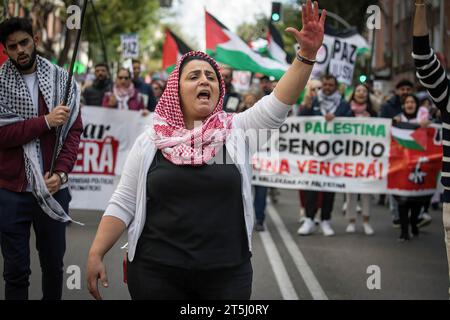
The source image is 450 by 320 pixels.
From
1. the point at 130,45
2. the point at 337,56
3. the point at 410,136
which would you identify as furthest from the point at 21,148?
the point at 130,45

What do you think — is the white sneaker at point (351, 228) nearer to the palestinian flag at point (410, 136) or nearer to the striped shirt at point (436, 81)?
the palestinian flag at point (410, 136)

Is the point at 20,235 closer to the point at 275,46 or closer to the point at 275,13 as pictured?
the point at 275,13

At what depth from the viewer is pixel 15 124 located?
4.85 metres

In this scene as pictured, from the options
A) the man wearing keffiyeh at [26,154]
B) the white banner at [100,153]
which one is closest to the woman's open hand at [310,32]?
the man wearing keffiyeh at [26,154]

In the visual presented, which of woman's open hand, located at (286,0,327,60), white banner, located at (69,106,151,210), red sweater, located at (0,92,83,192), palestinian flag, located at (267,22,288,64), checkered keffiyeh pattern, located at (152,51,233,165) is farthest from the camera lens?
palestinian flag, located at (267,22,288,64)

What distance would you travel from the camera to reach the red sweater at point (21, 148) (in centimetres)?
483

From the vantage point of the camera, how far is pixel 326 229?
1051cm

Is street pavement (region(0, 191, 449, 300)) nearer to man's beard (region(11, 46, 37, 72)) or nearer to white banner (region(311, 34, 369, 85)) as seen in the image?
man's beard (region(11, 46, 37, 72))

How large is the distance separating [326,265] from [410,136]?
3.28m

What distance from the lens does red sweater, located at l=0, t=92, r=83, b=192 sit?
483 cm

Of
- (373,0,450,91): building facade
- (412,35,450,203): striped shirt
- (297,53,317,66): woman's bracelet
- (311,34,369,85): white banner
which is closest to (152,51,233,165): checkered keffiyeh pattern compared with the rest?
(297,53,317,66): woman's bracelet

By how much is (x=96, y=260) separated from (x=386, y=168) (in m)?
7.90

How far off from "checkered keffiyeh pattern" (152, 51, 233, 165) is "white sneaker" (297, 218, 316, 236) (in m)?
6.96
